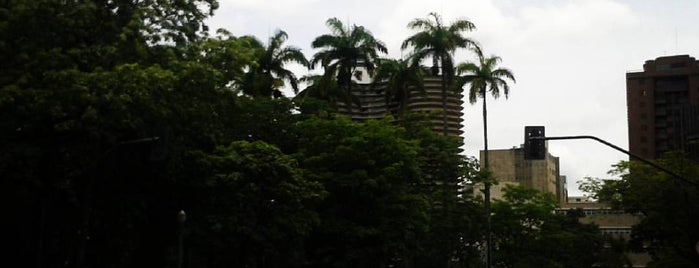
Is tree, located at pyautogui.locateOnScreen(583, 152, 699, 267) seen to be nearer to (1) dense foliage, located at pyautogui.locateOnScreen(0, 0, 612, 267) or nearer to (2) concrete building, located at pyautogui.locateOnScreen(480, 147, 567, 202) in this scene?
(1) dense foliage, located at pyautogui.locateOnScreen(0, 0, 612, 267)

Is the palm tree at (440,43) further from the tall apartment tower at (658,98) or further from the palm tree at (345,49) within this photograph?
the tall apartment tower at (658,98)

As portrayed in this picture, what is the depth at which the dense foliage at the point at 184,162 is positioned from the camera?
26625mm

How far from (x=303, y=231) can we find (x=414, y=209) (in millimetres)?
7651

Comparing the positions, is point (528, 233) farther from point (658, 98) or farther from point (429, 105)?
point (658, 98)

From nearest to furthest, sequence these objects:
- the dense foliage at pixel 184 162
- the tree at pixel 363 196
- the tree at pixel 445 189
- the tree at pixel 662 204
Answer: the dense foliage at pixel 184 162
the tree at pixel 363 196
the tree at pixel 662 204
the tree at pixel 445 189

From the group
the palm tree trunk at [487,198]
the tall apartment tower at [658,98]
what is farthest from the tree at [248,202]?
the tall apartment tower at [658,98]

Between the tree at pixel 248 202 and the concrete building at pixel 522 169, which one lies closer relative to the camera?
A: the tree at pixel 248 202

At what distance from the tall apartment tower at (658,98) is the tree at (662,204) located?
277 feet

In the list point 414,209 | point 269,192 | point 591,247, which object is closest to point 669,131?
point 591,247

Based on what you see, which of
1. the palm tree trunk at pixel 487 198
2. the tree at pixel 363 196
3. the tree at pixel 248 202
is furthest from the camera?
the palm tree trunk at pixel 487 198

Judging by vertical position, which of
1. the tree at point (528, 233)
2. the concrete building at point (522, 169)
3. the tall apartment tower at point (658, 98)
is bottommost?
the tree at point (528, 233)

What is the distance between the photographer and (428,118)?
5084 cm

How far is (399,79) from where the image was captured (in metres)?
54.5

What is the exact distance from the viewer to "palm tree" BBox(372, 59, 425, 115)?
5438cm
